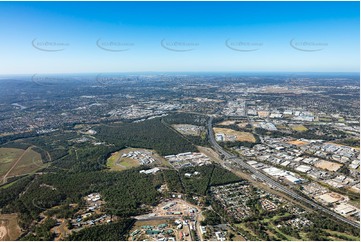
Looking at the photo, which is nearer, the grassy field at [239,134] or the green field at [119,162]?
the green field at [119,162]

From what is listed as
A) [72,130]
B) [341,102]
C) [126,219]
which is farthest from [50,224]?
[341,102]

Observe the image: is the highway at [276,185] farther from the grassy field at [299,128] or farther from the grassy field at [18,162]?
the grassy field at [18,162]

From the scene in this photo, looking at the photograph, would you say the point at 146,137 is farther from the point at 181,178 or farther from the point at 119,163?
the point at 181,178

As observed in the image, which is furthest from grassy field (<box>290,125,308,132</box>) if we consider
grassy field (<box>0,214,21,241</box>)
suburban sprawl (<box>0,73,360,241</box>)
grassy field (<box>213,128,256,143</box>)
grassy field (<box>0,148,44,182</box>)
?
grassy field (<box>0,214,21,241</box>)

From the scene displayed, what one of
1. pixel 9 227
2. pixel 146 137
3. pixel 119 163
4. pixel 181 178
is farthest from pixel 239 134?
pixel 9 227

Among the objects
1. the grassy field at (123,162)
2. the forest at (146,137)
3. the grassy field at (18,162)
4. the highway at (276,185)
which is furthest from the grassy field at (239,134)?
the grassy field at (18,162)

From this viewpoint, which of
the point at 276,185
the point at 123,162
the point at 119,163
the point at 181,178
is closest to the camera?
the point at 276,185
